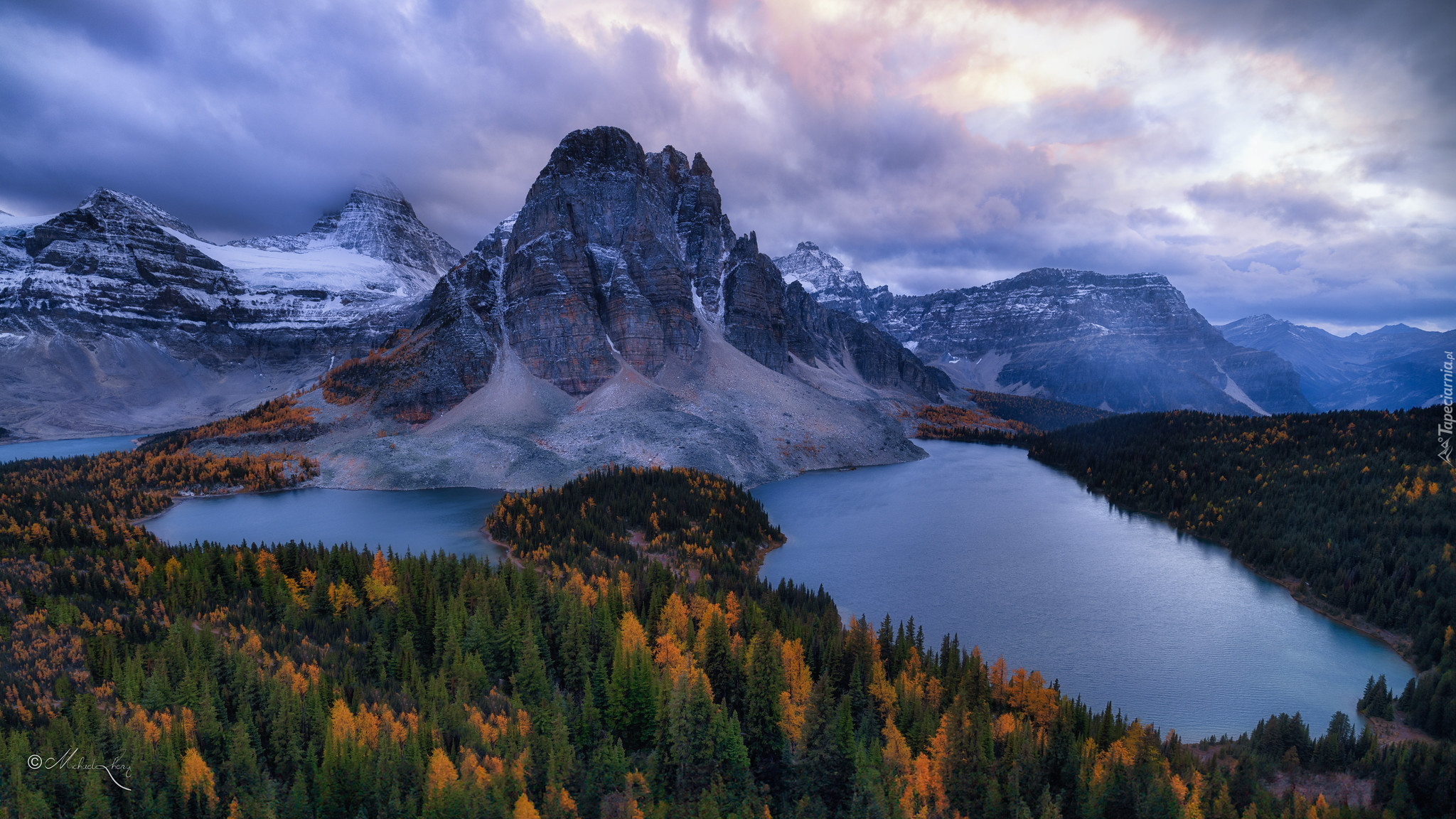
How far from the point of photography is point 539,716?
23719 mm

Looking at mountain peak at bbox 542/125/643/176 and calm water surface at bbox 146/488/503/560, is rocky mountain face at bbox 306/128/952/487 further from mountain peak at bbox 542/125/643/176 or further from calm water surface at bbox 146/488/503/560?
calm water surface at bbox 146/488/503/560

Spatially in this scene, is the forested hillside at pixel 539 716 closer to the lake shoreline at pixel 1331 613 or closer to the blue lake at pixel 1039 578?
the blue lake at pixel 1039 578

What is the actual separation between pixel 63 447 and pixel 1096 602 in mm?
179778

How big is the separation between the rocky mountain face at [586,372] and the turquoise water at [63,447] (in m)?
48.6

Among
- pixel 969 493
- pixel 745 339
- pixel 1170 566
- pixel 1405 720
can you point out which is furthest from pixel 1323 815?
pixel 745 339

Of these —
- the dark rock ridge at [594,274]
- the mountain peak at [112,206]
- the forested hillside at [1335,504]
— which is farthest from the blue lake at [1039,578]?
the mountain peak at [112,206]

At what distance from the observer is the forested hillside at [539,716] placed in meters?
18.9

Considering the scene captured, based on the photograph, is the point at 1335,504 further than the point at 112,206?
No

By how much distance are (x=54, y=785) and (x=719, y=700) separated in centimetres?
2197

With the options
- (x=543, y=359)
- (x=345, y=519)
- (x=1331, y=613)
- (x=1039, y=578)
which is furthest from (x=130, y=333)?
(x=1331, y=613)

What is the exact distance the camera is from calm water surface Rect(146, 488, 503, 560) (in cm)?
5438

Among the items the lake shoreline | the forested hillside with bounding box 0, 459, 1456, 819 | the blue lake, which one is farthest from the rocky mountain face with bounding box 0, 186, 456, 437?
the lake shoreline

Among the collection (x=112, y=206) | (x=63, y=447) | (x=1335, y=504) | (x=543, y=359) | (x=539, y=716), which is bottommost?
(x=63, y=447)

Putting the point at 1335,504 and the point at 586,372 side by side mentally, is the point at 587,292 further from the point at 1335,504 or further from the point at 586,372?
the point at 1335,504
